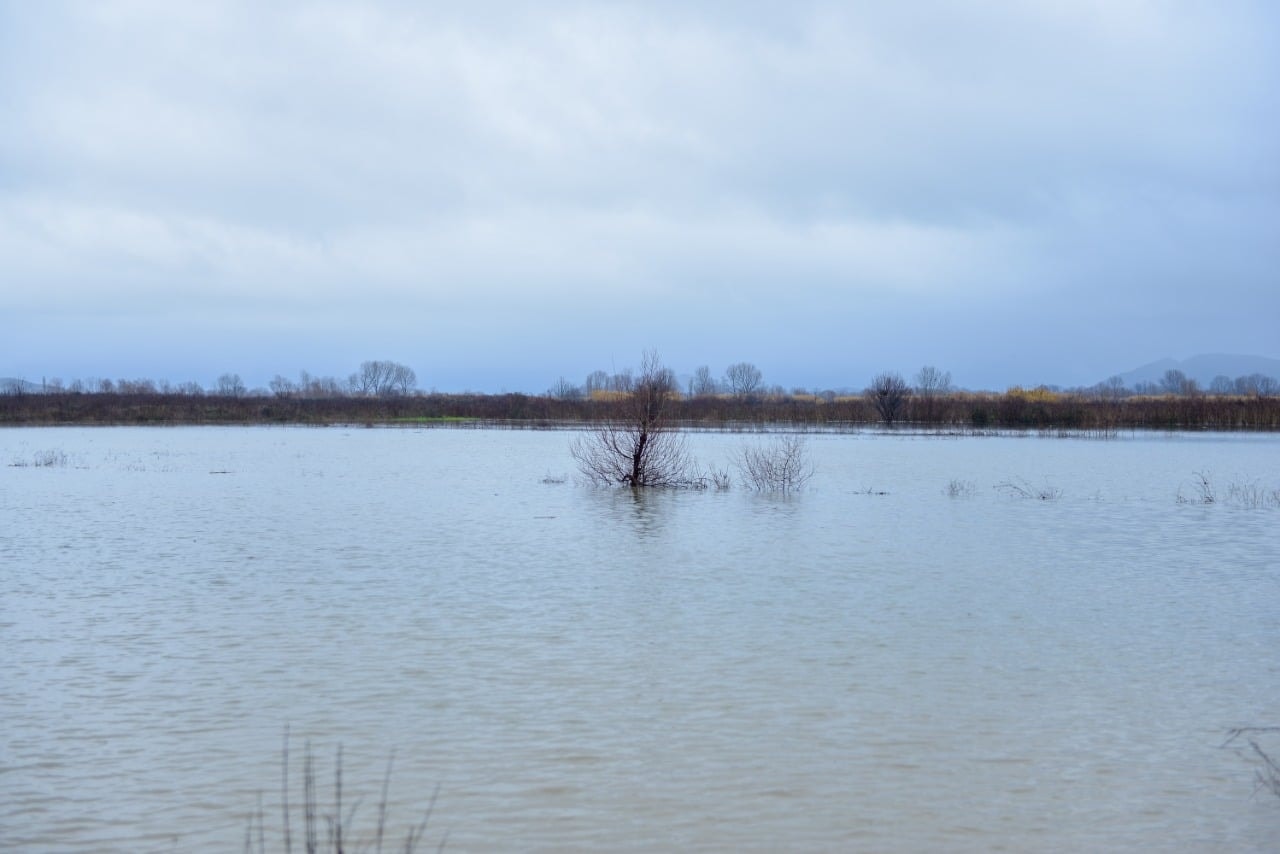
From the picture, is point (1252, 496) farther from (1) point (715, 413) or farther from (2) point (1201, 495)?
(1) point (715, 413)

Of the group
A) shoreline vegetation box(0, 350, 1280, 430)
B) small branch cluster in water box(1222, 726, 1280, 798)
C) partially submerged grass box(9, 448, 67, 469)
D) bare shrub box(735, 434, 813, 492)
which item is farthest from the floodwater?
shoreline vegetation box(0, 350, 1280, 430)

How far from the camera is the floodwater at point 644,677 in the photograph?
6.61 meters

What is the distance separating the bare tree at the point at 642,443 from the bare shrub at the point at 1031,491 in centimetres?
763

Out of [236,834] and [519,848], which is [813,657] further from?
[236,834]

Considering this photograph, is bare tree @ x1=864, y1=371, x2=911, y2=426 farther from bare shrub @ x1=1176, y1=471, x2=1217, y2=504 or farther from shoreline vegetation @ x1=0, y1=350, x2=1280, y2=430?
bare shrub @ x1=1176, y1=471, x2=1217, y2=504

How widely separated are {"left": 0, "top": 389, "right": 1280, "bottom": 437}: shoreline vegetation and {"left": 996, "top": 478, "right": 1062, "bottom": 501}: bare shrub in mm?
26182

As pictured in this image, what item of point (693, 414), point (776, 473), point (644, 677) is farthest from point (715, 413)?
point (644, 677)

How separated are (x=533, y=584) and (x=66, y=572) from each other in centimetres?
603

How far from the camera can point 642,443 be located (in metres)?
27.3

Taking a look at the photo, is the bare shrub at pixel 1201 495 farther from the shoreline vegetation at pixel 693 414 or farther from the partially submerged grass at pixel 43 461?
the partially submerged grass at pixel 43 461

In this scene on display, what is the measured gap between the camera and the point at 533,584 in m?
14.0

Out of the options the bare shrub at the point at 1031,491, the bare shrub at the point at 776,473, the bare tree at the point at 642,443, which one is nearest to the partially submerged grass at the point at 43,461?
the bare tree at the point at 642,443

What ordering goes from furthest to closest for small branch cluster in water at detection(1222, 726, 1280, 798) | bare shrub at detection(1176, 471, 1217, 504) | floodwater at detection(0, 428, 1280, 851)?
1. bare shrub at detection(1176, 471, 1217, 504)
2. small branch cluster in water at detection(1222, 726, 1280, 798)
3. floodwater at detection(0, 428, 1280, 851)

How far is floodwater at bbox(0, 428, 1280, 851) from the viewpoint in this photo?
661 cm
